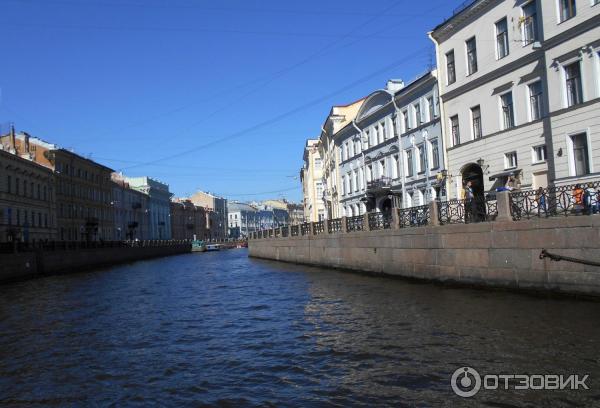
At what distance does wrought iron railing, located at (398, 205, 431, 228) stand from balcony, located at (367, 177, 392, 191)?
14944mm

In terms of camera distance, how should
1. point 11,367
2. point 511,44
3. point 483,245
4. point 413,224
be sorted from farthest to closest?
point 511,44 < point 413,224 < point 483,245 < point 11,367

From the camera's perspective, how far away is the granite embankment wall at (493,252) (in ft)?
42.7

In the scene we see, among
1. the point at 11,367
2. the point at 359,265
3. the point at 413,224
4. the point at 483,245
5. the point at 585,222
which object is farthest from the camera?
the point at 359,265

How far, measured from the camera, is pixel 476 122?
88.1ft

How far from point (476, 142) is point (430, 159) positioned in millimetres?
5206

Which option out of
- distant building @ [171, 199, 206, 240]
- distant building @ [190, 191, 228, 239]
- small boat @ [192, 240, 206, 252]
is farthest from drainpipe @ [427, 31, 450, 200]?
distant building @ [190, 191, 228, 239]

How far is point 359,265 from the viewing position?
26.0m

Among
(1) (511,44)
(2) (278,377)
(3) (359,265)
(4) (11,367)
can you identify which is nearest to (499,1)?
(1) (511,44)

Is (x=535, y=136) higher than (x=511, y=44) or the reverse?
the reverse

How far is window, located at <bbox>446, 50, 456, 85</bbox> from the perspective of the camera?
28.4 metres

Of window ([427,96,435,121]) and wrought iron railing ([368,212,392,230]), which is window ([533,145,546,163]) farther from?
window ([427,96,435,121])

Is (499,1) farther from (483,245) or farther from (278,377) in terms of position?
(278,377)

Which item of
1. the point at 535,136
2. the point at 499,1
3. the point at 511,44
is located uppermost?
the point at 499,1

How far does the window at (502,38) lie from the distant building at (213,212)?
11950cm
